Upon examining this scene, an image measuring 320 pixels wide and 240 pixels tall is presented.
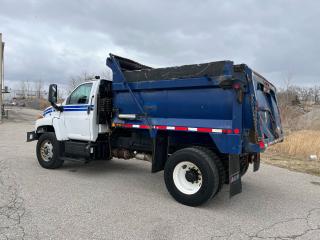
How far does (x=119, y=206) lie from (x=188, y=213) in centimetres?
120

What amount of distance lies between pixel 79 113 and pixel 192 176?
138 inches

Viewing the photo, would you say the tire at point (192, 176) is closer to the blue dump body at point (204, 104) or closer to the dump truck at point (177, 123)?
the dump truck at point (177, 123)

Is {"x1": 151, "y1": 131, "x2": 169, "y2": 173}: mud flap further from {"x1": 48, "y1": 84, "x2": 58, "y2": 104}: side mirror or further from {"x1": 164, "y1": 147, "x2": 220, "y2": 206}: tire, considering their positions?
{"x1": 48, "y1": 84, "x2": 58, "y2": 104}: side mirror

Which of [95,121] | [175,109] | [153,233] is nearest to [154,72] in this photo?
[175,109]

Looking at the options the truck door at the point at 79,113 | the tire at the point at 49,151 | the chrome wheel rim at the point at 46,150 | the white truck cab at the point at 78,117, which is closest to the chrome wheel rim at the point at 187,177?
Result: the white truck cab at the point at 78,117

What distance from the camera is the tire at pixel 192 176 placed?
5.42 m

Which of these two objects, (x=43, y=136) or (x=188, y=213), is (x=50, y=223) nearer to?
(x=188, y=213)

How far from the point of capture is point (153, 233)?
14.5 ft

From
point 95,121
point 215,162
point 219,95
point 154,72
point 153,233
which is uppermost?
point 154,72

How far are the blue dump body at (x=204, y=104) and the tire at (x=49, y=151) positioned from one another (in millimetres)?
1987

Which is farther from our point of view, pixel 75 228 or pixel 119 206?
pixel 119 206

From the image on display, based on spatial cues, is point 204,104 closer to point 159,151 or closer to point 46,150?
point 159,151

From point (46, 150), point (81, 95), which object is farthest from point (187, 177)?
point (46, 150)

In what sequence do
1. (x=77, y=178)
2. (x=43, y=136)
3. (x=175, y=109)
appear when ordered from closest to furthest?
1. (x=175, y=109)
2. (x=77, y=178)
3. (x=43, y=136)
